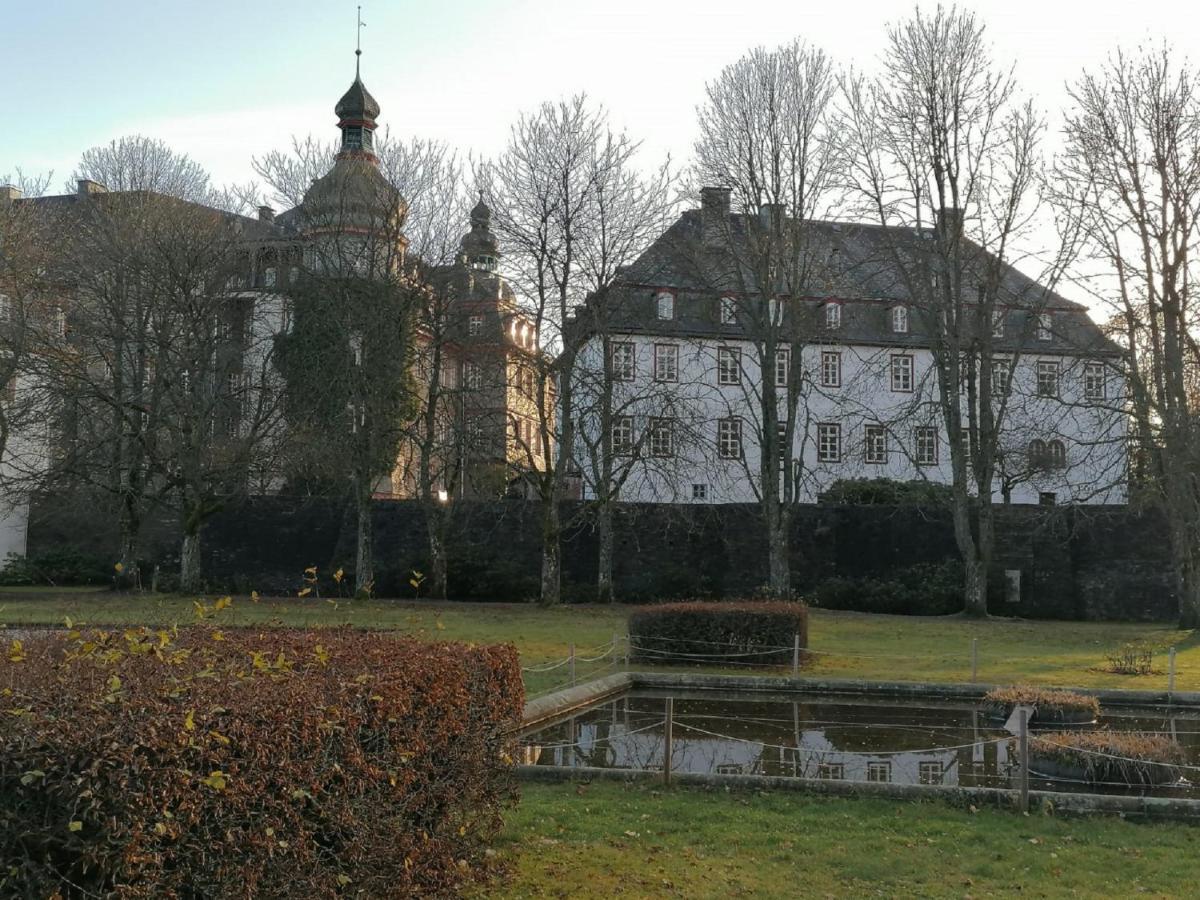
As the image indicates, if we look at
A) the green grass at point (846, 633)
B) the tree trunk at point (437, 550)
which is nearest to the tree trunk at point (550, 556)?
the green grass at point (846, 633)

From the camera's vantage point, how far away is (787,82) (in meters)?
30.2

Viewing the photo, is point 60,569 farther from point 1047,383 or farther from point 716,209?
point 1047,383

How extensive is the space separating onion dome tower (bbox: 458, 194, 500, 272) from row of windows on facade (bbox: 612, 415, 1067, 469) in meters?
6.08

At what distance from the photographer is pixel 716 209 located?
98.8 feet

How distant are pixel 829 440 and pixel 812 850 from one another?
39.6m

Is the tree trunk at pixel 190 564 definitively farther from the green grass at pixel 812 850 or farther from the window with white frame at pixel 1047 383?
the green grass at pixel 812 850

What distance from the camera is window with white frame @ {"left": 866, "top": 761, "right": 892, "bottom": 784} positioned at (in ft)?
32.6

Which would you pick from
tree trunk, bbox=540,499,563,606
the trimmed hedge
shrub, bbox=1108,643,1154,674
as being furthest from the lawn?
tree trunk, bbox=540,499,563,606

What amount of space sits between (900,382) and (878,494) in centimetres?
1312

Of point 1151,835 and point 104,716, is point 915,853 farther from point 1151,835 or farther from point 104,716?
point 104,716

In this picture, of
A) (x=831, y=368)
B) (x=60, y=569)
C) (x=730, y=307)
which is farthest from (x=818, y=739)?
(x=831, y=368)

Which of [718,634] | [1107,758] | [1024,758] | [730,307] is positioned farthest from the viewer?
[730,307]

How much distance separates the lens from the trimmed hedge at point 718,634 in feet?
57.1

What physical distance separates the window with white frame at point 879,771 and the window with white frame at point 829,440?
3557 cm
